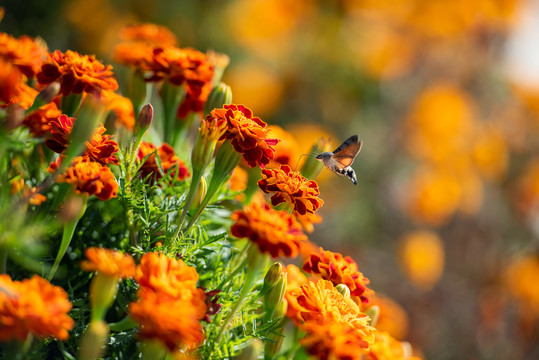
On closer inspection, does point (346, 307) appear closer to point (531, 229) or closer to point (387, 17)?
point (531, 229)

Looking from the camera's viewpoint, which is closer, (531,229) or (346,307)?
(346,307)

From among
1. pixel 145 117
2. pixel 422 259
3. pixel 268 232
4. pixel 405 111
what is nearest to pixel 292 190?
pixel 268 232

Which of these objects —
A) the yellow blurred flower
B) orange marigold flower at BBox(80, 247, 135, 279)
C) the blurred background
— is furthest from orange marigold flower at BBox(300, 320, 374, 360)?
the yellow blurred flower

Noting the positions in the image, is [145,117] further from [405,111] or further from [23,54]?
[405,111]

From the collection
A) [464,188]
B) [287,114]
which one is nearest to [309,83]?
[287,114]

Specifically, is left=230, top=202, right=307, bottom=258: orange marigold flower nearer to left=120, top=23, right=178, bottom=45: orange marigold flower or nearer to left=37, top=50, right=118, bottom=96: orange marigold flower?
left=37, top=50, right=118, bottom=96: orange marigold flower

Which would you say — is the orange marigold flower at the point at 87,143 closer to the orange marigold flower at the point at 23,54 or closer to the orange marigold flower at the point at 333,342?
the orange marigold flower at the point at 23,54
